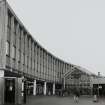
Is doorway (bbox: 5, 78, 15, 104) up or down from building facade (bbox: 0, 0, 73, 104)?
down

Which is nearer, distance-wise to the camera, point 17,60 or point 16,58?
point 16,58

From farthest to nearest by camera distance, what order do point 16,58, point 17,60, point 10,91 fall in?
point 17,60, point 16,58, point 10,91

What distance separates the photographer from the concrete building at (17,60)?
3078 cm

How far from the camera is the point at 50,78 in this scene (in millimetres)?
86312

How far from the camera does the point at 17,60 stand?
148ft

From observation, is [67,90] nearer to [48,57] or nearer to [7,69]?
[48,57]

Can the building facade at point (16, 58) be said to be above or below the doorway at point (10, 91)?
above

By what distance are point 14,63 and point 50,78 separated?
1746 inches

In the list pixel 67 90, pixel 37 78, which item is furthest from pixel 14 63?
pixel 67 90

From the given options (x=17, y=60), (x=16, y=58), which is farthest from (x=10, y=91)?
(x=17, y=60)

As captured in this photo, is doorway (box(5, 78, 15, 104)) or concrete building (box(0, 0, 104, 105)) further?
concrete building (box(0, 0, 104, 105))

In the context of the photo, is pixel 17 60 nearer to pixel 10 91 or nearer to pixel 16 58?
pixel 16 58

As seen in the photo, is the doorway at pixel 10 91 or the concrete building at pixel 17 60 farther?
the concrete building at pixel 17 60

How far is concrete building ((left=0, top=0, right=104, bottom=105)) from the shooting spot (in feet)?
101
